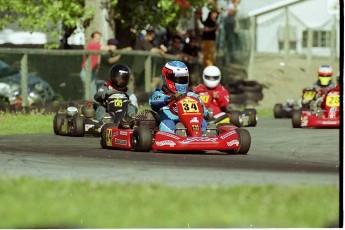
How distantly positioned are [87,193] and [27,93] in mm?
10980

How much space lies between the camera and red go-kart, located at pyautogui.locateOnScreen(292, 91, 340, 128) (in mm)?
20000

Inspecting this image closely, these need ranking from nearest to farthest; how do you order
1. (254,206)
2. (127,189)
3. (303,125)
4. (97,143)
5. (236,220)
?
(236,220), (254,206), (127,189), (97,143), (303,125)

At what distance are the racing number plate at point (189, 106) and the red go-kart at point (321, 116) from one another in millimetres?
5762

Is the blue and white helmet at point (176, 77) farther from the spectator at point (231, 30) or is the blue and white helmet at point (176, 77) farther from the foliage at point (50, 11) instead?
the spectator at point (231, 30)

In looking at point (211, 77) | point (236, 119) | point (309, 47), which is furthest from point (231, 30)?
point (236, 119)

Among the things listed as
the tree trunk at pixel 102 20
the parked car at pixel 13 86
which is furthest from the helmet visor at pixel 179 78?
the tree trunk at pixel 102 20

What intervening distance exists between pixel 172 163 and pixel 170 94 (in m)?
2.16

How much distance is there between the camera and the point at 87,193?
10227mm

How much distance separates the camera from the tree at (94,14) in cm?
2348

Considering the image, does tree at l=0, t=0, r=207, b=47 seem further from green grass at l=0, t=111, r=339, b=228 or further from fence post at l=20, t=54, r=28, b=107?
green grass at l=0, t=111, r=339, b=228

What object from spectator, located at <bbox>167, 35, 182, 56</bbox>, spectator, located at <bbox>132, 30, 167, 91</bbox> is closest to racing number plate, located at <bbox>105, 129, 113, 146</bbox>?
spectator, located at <bbox>132, 30, 167, 91</bbox>

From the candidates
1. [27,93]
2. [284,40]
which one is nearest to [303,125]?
[27,93]

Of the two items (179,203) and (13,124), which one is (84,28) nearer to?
(13,124)

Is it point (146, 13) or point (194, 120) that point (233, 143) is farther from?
point (146, 13)
